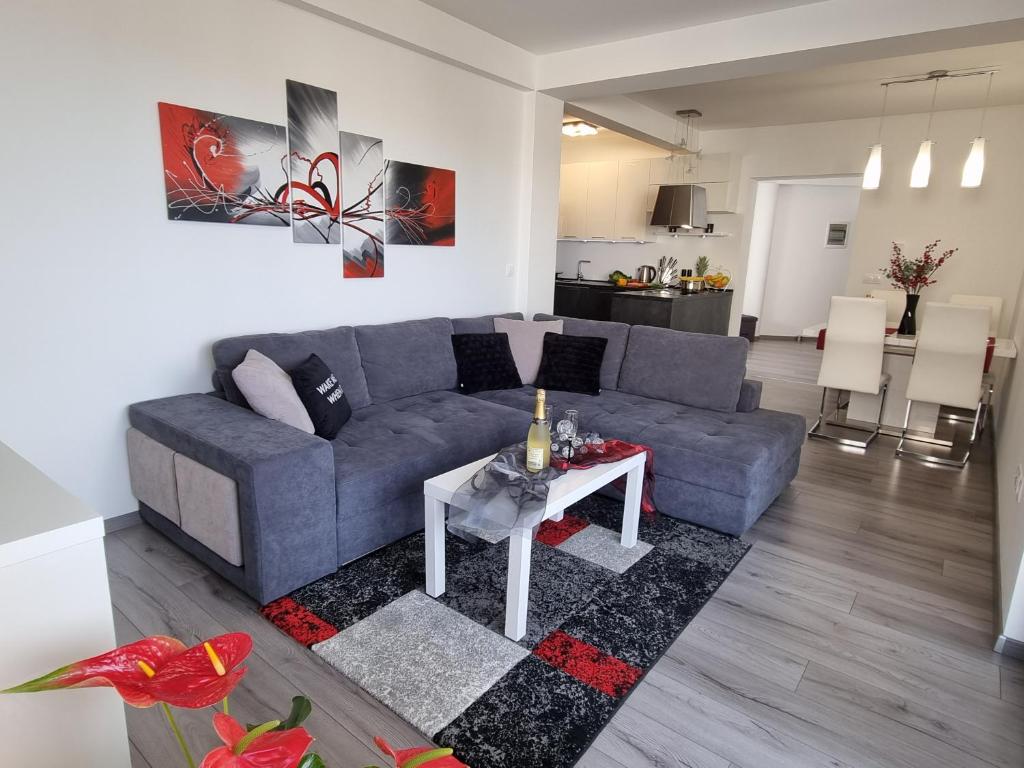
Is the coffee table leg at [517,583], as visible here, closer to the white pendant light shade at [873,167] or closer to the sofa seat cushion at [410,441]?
the sofa seat cushion at [410,441]

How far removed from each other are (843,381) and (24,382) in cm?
506

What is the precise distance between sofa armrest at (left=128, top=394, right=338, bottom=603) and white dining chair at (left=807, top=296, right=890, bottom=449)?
393cm

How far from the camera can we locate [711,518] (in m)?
3.06

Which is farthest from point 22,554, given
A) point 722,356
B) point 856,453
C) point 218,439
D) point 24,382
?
point 856,453

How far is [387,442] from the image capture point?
2.81 m

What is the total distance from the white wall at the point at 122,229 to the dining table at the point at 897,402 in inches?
164

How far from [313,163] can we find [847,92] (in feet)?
15.5

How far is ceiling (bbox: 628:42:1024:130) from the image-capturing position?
4.48 m

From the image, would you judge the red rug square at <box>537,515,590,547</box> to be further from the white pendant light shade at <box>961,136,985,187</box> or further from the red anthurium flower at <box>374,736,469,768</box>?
the white pendant light shade at <box>961,136,985,187</box>

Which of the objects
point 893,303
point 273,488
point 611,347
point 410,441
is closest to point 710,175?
point 893,303

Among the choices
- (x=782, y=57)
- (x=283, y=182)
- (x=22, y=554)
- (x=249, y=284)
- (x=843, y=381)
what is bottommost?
(x=843, y=381)

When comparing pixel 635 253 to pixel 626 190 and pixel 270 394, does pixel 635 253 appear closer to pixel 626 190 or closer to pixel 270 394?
pixel 626 190

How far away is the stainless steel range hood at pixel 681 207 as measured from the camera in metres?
7.10

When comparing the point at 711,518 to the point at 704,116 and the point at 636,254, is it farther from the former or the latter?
the point at 636,254
